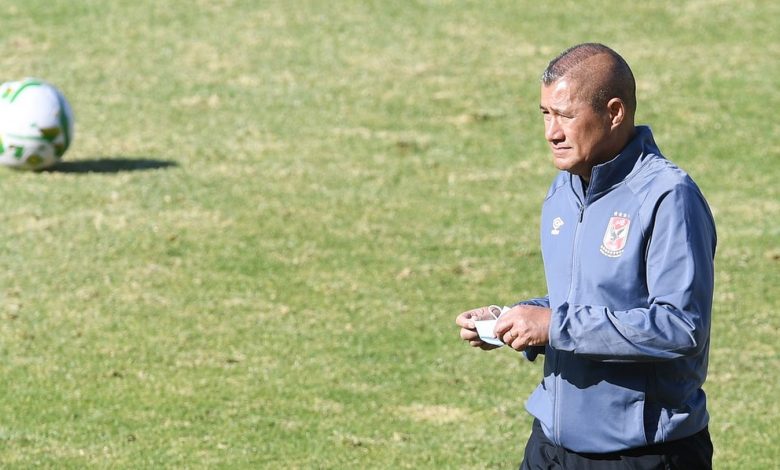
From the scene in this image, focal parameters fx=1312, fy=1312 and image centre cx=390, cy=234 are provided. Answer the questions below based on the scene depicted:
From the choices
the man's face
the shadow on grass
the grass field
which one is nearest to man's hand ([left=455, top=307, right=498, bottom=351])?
the man's face

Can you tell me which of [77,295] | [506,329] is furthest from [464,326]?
[77,295]

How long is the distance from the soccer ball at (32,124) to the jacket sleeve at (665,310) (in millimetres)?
9813

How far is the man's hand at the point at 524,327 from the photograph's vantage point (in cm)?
408

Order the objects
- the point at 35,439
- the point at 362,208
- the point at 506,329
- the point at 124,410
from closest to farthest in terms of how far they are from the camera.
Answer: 1. the point at 506,329
2. the point at 35,439
3. the point at 124,410
4. the point at 362,208

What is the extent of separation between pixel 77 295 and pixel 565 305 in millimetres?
6880

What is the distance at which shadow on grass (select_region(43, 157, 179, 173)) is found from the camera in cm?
→ 1362

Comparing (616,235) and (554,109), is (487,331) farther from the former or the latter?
(554,109)

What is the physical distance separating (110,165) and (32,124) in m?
1.09

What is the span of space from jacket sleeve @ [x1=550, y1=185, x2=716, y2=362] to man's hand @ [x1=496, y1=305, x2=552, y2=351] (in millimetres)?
30

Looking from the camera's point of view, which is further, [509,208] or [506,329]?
[509,208]

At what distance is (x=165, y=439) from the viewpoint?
778 centimetres

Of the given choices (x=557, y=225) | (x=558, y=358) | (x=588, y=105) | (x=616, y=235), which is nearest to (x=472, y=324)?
(x=558, y=358)

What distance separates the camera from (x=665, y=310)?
400 cm

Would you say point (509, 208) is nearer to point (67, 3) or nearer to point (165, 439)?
point (165, 439)
